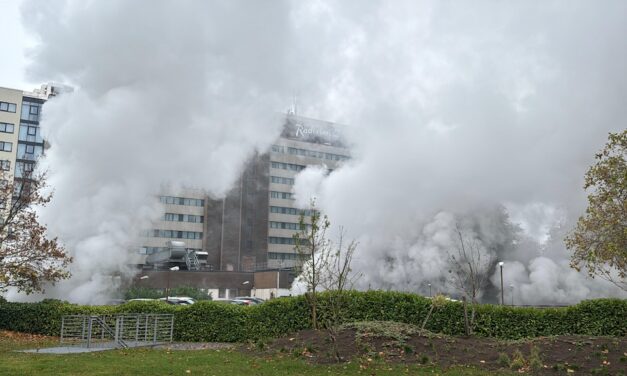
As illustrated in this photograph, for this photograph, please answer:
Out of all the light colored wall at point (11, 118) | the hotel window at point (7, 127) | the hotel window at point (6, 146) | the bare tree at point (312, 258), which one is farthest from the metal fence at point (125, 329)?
the hotel window at point (7, 127)

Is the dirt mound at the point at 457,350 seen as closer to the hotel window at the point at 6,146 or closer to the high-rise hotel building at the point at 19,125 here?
the high-rise hotel building at the point at 19,125

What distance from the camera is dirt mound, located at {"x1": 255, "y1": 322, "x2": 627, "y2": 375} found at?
1118cm

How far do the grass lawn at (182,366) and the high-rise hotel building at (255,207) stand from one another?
49.1 meters

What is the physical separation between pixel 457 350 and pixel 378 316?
4.45m

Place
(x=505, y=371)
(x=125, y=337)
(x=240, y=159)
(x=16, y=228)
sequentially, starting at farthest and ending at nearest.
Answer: (x=240, y=159), (x=16, y=228), (x=125, y=337), (x=505, y=371)

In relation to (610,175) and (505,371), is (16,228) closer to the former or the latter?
(505,371)

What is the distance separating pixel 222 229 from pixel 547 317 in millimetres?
52197

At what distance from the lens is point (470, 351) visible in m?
12.7

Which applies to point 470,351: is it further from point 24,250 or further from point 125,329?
point 24,250

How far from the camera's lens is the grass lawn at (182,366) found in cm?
1062

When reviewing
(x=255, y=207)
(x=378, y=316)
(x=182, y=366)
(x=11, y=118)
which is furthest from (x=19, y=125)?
(x=182, y=366)

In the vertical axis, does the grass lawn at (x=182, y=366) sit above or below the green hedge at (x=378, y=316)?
below

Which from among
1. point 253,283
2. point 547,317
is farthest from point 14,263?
point 253,283

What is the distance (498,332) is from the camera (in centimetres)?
1623
